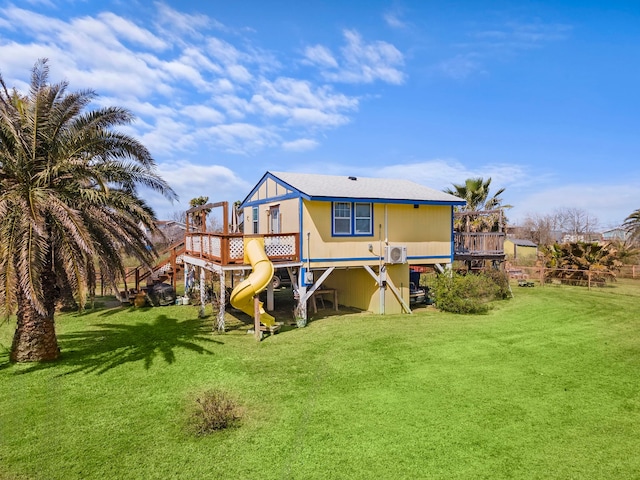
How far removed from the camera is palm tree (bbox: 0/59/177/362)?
29.8 feet

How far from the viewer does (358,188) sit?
59.7ft

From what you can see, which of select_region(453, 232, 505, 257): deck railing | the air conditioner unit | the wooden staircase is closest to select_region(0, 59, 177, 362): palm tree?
the air conditioner unit

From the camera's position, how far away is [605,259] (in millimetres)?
25812

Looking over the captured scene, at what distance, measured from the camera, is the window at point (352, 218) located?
1664cm

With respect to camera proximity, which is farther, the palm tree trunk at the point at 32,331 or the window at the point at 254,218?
the window at the point at 254,218

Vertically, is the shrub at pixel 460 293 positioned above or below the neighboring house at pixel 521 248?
below

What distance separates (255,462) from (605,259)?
27.6 metres

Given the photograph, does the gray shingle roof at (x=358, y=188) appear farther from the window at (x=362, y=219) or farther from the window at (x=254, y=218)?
the window at (x=254, y=218)

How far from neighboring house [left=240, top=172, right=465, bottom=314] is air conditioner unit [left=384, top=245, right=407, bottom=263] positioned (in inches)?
1.7

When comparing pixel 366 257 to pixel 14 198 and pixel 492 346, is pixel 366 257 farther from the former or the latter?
pixel 14 198

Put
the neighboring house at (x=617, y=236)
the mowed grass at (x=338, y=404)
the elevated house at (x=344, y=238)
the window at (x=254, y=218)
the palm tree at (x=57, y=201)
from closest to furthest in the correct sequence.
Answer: the mowed grass at (x=338, y=404), the palm tree at (x=57, y=201), the elevated house at (x=344, y=238), the window at (x=254, y=218), the neighboring house at (x=617, y=236)

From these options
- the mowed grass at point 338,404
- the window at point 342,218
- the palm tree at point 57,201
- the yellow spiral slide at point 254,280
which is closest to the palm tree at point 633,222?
the mowed grass at point 338,404

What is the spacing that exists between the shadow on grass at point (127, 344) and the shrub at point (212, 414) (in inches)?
127

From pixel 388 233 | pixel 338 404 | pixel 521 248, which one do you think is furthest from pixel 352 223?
pixel 521 248
